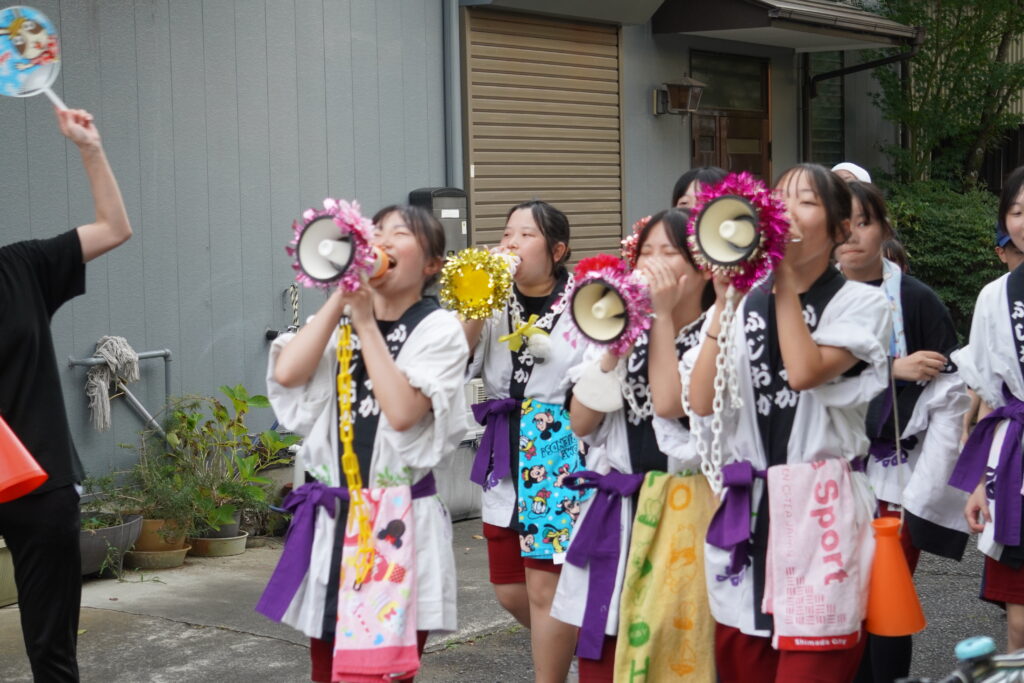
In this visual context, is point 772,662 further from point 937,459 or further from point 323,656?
point 937,459

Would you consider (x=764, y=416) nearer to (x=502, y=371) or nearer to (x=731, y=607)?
(x=731, y=607)

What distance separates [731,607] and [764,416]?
0.50m

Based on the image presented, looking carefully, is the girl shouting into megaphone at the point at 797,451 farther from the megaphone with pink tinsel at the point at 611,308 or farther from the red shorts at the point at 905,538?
the red shorts at the point at 905,538

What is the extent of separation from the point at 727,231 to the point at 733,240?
0.09 ft

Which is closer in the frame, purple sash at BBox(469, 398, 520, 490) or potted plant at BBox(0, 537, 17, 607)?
purple sash at BBox(469, 398, 520, 490)

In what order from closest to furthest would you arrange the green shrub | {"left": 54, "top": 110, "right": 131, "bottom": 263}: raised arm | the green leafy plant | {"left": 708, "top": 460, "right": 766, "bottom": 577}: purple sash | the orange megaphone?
{"left": 708, "top": 460, "right": 766, "bottom": 577}: purple sash, the orange megaphone, {"left": 54, "top": 110, "right": 131, "bottom": 263}: raised arm, the green leafy plant, the green shrub

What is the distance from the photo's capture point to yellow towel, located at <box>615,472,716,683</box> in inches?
145

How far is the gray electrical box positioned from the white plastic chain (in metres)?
5.68

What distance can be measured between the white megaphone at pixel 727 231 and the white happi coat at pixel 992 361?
1.43 metres

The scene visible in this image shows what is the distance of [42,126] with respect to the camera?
7.05 m

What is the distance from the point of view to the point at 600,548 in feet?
12.7

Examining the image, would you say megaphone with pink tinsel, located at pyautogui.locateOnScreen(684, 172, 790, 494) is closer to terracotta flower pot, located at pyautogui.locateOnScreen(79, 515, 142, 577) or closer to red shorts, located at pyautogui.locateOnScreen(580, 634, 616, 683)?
red shorts, located at pyautogui.locateOnScreen(580, 634, 616, 683)

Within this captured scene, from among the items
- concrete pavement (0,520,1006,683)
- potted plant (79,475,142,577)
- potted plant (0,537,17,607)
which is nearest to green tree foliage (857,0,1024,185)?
concrete pavement (0,520,1006,683)

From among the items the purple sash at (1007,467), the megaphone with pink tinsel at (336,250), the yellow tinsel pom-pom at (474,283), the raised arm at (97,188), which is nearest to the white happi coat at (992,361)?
the purple sash at (1007,467)
